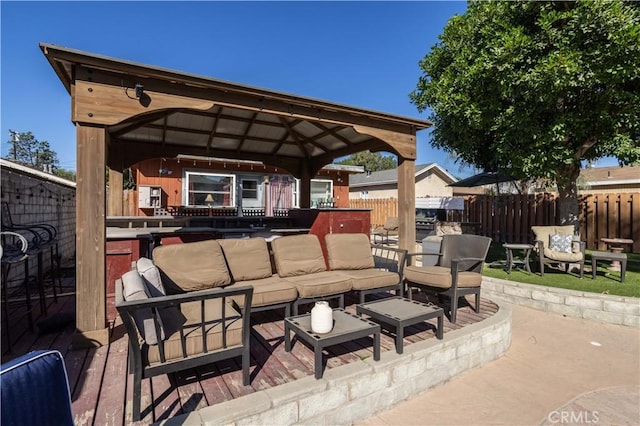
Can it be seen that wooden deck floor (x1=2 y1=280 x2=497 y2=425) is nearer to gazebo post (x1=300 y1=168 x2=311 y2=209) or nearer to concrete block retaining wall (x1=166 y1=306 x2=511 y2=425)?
concrete block retaining wall (x1=166 y1=306 x2=511 y2=425)

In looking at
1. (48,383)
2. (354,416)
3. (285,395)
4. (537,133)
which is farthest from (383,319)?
(537,133)

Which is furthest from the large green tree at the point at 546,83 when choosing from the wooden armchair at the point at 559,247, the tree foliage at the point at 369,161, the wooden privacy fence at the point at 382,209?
the tree foliage at the point at 369,161

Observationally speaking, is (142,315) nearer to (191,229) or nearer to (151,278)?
(151,278)

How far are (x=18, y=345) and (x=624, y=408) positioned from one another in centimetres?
529

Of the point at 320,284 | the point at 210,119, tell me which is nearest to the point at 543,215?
the point at 320,284

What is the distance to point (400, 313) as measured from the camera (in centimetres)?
305

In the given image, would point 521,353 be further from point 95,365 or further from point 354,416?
point 95,365

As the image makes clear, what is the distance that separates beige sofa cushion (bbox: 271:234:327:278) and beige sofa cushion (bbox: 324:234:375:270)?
0.19 m

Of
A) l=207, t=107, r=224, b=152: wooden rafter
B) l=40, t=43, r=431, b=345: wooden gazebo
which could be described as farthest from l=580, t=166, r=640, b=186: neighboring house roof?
l=207, t=107, r=224, b=152: wooden rafter

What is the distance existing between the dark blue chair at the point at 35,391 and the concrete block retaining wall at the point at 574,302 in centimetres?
584

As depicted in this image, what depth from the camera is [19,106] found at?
450 inches

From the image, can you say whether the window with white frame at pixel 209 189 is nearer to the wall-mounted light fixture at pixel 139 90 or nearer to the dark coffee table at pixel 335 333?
the wall-mounted light fixture at pixel 139 90

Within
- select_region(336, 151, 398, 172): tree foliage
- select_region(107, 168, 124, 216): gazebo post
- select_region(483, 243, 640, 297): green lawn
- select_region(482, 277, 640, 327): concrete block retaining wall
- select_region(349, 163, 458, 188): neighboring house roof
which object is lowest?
select_region(482, 277, 640, 327): concrete block retaining wall

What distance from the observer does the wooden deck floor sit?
211 cm
